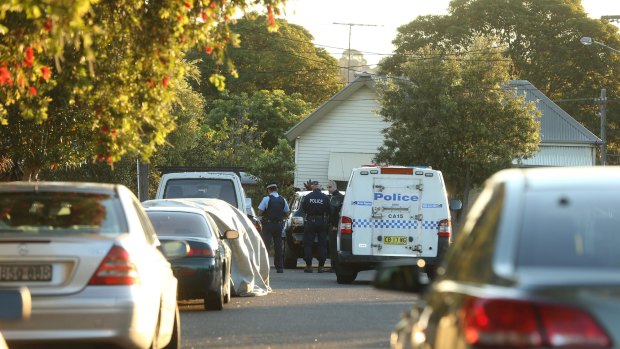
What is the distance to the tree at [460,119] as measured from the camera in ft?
151

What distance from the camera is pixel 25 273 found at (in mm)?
8914

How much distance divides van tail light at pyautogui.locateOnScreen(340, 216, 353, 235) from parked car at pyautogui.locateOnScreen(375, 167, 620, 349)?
17.0m

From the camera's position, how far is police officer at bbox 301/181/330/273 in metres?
27.5

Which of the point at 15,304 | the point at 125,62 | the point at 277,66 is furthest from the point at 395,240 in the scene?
the point at 277,66

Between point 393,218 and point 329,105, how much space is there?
36018 millimetres

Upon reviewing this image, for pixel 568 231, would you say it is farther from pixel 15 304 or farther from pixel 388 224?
pixel 388 224

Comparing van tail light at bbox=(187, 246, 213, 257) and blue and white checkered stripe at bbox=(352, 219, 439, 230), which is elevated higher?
van tail light at bbox=(187, 246, 213, 257)

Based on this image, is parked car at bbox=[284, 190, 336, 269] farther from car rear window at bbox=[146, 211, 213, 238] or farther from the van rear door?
car rear window at bbox=[146, 211, 213, 238]

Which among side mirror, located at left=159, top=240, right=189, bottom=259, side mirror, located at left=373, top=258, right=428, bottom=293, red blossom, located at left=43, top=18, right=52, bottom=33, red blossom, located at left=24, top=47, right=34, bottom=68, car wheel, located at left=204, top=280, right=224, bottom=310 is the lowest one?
car wheel, located at left=204, top=280, right=224, bottom=310

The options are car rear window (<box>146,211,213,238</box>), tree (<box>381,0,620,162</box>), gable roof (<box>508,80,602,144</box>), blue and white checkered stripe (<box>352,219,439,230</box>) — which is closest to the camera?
car rear window (<box>146,211,213,238</box>)

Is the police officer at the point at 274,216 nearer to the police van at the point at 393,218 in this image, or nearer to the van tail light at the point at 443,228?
the police van at the point at 393,218

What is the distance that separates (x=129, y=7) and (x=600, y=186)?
8968 mm

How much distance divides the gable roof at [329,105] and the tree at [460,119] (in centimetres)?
1096

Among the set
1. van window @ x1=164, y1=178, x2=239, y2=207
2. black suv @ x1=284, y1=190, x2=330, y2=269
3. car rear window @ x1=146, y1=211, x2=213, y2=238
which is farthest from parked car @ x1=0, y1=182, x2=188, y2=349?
black suv @ x1=284, y1=190, x2=330, y2=269
